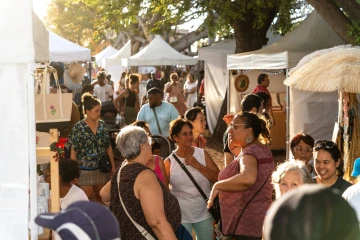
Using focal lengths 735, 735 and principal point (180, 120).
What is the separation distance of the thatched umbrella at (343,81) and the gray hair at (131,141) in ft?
13.8

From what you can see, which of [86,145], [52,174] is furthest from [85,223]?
[86,145]

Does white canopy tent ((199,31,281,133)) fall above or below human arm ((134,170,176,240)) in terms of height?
above

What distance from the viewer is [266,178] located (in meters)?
5.82

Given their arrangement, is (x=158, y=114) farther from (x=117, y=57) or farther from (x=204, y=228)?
(x=117, y=57)

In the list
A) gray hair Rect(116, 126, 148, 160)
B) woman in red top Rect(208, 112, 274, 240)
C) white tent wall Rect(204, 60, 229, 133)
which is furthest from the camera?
white tent wall Rect(204, 60, 229, 133)

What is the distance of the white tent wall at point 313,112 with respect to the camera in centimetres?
1245

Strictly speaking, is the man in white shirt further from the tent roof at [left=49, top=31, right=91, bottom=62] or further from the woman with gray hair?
the woman with gray hair

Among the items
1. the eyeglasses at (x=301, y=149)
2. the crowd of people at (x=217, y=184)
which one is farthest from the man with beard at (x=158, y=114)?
the eyeglasses at (x=301, y=149)

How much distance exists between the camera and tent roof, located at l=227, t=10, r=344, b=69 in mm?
12408

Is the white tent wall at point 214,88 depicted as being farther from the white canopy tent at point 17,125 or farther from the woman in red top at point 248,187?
the white canopy tent at point 17,125

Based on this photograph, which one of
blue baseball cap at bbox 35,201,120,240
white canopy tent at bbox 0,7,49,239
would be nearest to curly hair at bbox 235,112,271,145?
white canopy tent at bbox 0,7,49,239

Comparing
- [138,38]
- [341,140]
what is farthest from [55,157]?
[138,38]

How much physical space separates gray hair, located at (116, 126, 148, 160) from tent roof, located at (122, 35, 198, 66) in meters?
18.9

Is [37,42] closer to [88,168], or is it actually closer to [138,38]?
[88,168]
